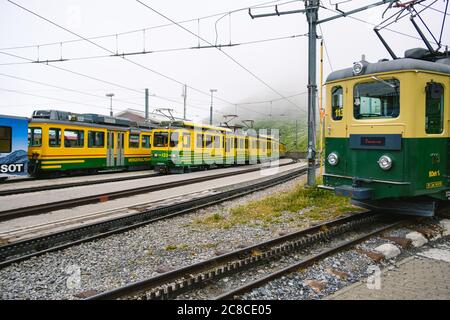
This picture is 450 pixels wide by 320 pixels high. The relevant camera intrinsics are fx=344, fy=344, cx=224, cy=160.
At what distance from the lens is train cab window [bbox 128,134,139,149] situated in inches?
861

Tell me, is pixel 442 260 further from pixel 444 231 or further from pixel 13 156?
pixel 13 156

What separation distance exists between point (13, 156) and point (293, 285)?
14.4 metres

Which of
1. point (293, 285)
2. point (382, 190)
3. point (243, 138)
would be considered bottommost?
point (293, 285)

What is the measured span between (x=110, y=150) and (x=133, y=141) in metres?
2.19

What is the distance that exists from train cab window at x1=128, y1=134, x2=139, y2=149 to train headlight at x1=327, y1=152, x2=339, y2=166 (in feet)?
53.7

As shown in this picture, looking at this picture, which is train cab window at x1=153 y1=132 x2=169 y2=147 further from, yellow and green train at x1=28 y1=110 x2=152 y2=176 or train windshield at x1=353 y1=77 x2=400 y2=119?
train windshield at x1=353 y1=77 x2=400 y2=119

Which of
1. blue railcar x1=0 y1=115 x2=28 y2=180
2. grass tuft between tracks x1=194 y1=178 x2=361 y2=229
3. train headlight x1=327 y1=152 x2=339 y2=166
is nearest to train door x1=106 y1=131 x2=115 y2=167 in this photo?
blue railcar x1=0 y1=115 x2=28 y2=180

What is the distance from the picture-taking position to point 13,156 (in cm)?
1477

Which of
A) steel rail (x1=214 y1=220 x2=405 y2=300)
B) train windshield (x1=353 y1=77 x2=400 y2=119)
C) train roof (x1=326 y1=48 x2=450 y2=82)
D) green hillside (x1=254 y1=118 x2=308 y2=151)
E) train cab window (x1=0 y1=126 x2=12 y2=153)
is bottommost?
steel rail (x1=214 y1=220 x2=405 y2=300)

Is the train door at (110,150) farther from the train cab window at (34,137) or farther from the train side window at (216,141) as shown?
the train side window at (216,141)

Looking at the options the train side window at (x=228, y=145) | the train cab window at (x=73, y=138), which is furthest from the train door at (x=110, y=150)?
the train side window at (x=228, y=145)

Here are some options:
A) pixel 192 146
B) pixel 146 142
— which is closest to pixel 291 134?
pixel 146 142
